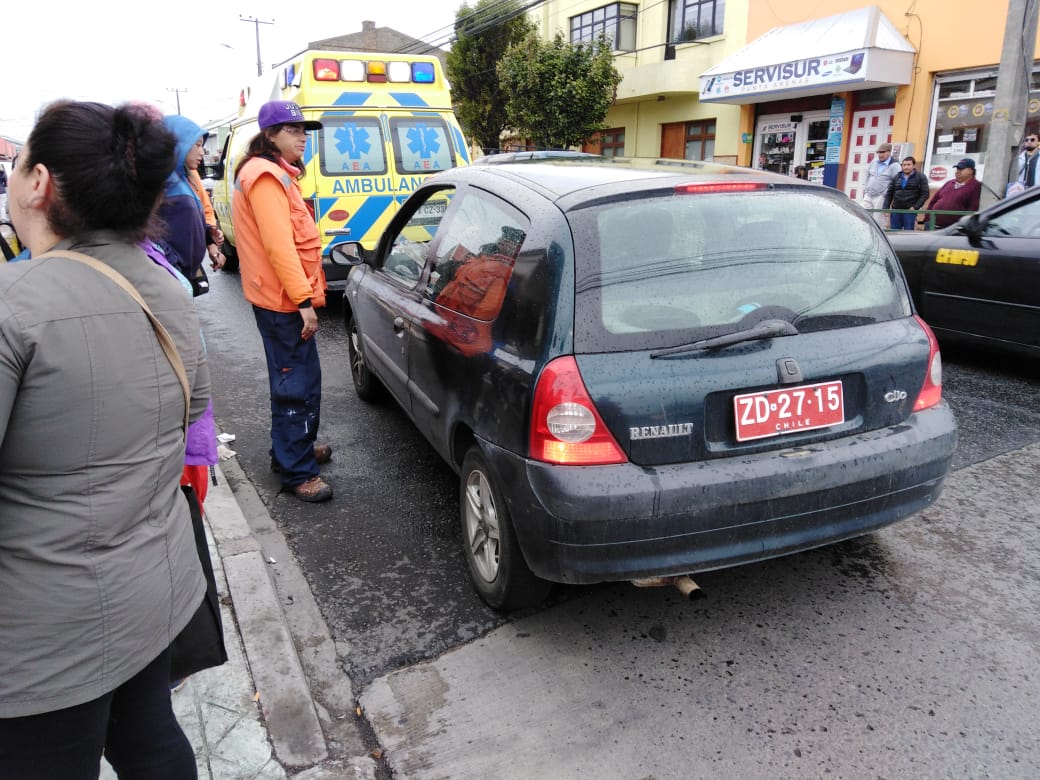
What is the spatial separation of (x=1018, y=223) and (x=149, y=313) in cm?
622

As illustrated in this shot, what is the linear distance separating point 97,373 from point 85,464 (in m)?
0.15

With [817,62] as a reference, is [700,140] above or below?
below

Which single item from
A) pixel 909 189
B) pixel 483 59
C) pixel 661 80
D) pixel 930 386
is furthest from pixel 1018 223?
pixel 483 59

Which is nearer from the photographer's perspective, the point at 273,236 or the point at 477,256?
the point at 477,256

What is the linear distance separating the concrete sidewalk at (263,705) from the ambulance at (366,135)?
5558 millimetres

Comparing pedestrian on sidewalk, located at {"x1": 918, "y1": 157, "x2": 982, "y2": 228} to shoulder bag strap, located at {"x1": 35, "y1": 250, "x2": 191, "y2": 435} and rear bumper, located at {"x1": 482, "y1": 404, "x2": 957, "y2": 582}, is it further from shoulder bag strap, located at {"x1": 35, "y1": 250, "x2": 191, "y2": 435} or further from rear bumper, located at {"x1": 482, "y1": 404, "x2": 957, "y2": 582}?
shoulder bag strap, located at {"x1": 35, "y1": 250, "x2": 191, "y2": 435}

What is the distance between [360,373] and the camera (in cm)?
553

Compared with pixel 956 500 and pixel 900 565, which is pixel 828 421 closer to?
pixel 900 565

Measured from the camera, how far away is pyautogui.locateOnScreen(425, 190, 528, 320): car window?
2906 millimetres

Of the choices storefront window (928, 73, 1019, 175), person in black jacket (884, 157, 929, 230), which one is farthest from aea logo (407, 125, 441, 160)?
storefront window (928, 73, 1019, 175)

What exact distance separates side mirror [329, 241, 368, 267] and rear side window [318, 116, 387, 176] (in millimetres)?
3387

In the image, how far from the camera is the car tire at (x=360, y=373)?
5387 mm

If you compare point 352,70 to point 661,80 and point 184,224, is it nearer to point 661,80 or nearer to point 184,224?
point 184,224

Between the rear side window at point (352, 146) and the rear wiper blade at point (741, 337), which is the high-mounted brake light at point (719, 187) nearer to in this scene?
the rear wiper blade at point (741, 337)
